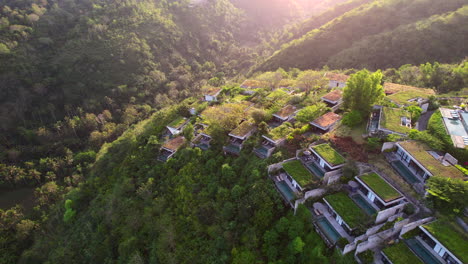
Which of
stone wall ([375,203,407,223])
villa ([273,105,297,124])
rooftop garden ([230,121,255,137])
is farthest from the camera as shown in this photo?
villa ([273,105,297,124])

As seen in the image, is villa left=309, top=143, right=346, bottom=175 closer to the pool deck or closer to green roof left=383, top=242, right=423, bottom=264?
the pool deck

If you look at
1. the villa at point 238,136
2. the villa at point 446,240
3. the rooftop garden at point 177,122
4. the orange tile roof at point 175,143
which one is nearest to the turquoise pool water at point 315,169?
the villa at point 446,240

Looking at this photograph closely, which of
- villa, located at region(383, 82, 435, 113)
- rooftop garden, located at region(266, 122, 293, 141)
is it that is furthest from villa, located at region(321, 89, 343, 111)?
rooftop garden, located at region(266, 122, 293, 141)

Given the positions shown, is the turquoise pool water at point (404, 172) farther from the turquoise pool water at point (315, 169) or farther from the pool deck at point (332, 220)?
the pool deck at point (332, 220)

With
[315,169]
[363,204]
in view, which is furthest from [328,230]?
[315,169]

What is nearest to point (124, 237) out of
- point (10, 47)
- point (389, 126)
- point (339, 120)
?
point (339, 120)

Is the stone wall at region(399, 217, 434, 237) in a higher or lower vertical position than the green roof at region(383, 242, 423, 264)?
higher
